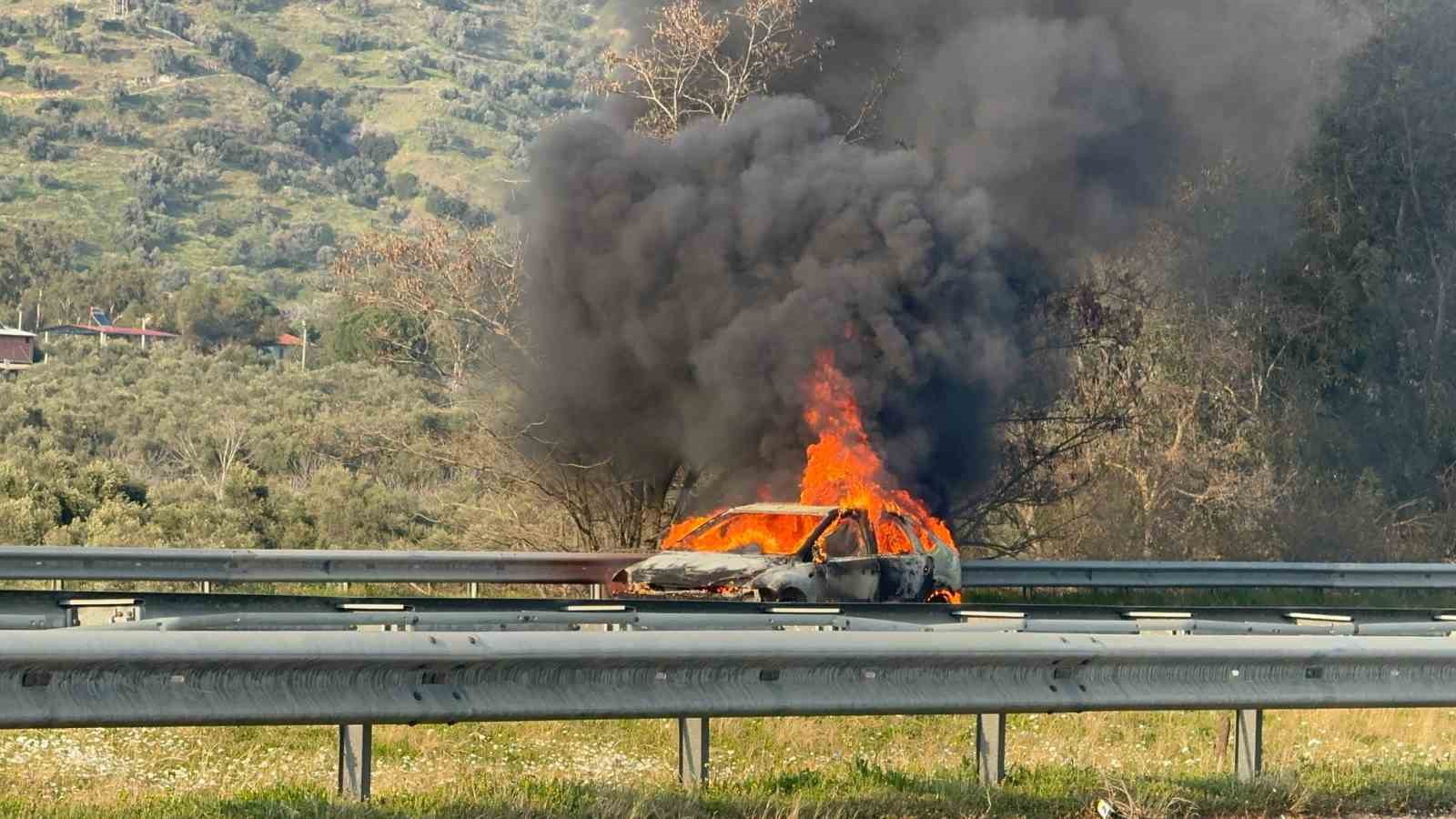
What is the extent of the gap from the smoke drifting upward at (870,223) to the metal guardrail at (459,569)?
2.31m

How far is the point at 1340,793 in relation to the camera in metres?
9.01

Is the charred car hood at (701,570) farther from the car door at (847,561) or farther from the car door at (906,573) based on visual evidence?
the car door at (906,573)

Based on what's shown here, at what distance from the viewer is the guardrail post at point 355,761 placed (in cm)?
785

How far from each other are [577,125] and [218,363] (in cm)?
3672

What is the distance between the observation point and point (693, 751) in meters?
8.58

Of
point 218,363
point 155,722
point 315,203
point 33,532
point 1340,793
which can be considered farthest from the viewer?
point 315,203

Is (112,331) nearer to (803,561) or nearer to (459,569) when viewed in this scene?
(459,569)

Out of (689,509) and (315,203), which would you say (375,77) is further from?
(689,509)

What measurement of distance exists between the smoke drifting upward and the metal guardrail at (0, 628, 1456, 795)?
43.1ft

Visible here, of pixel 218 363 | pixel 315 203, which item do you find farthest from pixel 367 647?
pixel 315 203

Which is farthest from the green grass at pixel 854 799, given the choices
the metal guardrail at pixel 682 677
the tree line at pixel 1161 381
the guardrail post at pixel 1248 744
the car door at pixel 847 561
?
the tree line at pixel 1161 381

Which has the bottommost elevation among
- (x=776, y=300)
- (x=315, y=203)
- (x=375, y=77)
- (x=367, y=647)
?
(x=367, y=647)

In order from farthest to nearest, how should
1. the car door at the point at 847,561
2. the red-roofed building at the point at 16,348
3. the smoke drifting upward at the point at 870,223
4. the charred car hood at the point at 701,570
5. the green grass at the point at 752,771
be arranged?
the red-roofed building at the point at 16,348 → the smoke drifting upward at the point at 870,223 → the car door at the point at 847,561 → the charred car hood at the point at 701,570 → the green grass at the point at 752,771

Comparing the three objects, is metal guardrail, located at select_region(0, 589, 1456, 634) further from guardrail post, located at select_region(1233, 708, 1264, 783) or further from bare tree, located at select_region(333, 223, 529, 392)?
bare tree, located at select_region(333, 223, 529, 392)
